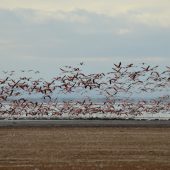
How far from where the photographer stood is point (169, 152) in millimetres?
33656

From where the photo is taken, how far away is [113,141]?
132ft

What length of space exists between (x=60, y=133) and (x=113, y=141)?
8348 millimetres

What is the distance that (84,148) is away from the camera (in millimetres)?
35750

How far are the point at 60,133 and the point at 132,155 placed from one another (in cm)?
1654

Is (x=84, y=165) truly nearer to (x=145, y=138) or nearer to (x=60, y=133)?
(x=145, y=138)

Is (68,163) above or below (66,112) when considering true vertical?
above

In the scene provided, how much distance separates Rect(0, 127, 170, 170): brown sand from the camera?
27.8 metres

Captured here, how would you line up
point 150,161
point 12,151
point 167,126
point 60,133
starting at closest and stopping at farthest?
1. point 150,161
2. point 12,151
3. point 60,133
4. point 167,126

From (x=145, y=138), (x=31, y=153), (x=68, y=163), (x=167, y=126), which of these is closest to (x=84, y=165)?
(x=68, y=163)

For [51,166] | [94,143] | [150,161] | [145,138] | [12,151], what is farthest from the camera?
[145,138]

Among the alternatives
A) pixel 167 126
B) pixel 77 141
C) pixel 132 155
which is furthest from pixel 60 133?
pixel 132 155

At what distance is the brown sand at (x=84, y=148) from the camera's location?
27781 mm

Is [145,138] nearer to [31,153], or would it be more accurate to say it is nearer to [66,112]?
[31,153]

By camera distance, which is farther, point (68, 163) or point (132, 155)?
point (132, 155)
